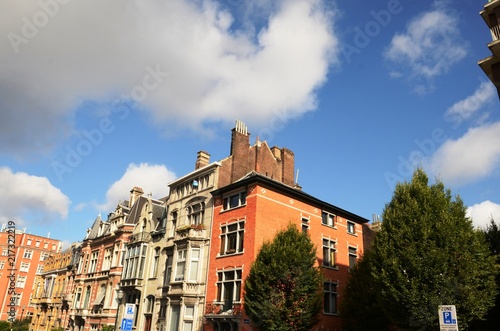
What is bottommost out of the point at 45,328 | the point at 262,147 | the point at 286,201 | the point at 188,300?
the point at 45,328

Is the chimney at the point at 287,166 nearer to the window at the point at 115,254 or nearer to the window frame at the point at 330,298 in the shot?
the window frame at the point at 330,298

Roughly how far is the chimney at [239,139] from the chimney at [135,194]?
20.6 metres

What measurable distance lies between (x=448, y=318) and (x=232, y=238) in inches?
756

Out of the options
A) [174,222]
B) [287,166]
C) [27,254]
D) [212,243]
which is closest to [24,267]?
[27,254]

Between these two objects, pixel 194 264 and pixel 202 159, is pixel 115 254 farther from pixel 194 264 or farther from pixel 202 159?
pixel 194 264

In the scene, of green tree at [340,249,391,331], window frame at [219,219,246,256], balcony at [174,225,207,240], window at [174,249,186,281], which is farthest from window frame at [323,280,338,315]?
window at [174,249,186,281]

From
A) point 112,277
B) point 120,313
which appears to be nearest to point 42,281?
point 112,277

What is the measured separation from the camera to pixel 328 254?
34.0 metres

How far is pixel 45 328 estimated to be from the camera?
183 feet

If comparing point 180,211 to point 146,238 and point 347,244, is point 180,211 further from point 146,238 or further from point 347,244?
point 347,244

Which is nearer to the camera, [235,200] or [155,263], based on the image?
[235,200]

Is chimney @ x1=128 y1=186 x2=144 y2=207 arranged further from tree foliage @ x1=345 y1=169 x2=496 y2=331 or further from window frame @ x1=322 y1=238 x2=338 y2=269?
tree foliage @ x1=345 y1=169 x2=496 y2=331

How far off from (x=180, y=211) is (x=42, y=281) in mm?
42142

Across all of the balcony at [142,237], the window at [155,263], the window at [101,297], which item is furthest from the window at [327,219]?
the window at [101,297]
